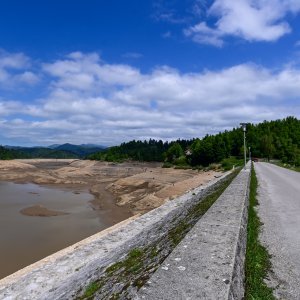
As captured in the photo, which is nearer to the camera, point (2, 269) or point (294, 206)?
point (294, 206)

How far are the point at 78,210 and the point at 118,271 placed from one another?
2687cm

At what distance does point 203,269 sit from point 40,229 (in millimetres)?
21825

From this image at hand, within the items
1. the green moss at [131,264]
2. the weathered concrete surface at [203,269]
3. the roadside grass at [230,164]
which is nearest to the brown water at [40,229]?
the green moss at [131,264]

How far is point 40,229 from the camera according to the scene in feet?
81.2

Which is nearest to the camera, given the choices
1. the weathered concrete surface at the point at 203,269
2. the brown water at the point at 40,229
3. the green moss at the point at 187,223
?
the weathered concrete surface at the point at 203,269

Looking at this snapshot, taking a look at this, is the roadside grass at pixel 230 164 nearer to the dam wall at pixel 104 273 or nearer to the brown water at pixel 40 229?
the brown water at pixel 40 229

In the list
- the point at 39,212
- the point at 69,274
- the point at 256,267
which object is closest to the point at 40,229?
the point at 39,212

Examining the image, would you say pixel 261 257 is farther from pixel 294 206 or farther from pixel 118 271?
pixel 294 206

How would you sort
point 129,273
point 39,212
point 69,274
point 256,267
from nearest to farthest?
point 256,267, point 129,273, point 69,274, point 39,212

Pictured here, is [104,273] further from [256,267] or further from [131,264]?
[256,267]

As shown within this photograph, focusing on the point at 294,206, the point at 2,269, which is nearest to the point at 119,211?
the point at 2,269

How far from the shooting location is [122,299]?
511 cm

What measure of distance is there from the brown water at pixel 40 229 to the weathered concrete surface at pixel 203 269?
39.1 ft

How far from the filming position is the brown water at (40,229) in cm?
1819
